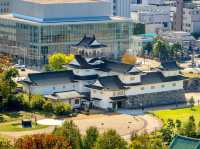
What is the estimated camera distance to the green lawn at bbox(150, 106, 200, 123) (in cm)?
4334

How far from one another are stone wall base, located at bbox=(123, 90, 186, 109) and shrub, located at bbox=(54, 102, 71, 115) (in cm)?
456

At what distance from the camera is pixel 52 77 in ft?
158

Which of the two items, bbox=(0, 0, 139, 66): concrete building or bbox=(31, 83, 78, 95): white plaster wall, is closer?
bbox=(31, 83, 78, 95): white plaster wall

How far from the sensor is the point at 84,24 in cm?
6288

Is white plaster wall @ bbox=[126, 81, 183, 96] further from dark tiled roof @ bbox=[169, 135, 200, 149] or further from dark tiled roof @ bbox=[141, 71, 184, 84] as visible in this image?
dark tiled roof @ bbox=[169, 135, 200, 149]

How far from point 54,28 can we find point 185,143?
110 ft

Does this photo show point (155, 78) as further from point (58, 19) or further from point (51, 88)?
point (58, 19)

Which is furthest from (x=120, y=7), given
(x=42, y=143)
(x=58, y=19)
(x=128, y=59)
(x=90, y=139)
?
(x=42, y=143)

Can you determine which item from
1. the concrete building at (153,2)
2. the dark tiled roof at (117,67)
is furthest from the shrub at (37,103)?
the concrete building at (153,2)

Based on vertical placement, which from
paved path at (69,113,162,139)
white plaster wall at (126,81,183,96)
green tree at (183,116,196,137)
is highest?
white plaster wall at (126,81,183,96)

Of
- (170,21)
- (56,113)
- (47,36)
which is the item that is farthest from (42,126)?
(170,21)

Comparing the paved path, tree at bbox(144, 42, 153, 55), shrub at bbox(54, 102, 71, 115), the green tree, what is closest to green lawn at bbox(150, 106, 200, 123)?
the paved path

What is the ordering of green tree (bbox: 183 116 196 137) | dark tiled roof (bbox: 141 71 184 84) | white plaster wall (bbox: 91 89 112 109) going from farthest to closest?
1. dark tiled roof (bbox: 141 71 184 84)
2. white plaster wall (bbox: 91 89 112 109)
3. green tree (bbox: 183 116 196 137)

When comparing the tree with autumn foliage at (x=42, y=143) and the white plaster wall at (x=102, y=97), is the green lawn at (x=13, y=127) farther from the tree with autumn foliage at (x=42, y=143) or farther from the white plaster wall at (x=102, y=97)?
the tree with autumn foliage at (x=42, y=143)
